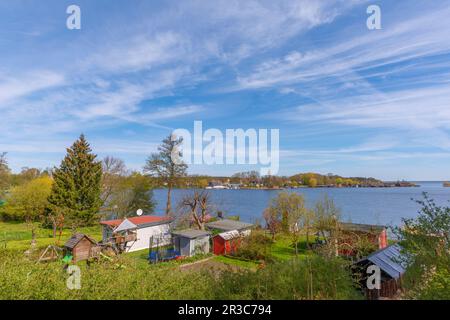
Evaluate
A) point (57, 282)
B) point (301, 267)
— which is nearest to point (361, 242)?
point (301, 267)

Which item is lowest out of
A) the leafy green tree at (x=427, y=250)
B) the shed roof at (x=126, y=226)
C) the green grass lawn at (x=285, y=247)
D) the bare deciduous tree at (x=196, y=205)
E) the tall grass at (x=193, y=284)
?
the green grass lawn at (x=285, y=247)

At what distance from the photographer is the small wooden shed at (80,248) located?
15172 millimetres

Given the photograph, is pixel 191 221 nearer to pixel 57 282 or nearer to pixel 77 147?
pixel 77 147

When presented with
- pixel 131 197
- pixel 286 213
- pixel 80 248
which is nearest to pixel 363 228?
pixel 286 213

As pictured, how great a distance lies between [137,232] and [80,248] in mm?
4996

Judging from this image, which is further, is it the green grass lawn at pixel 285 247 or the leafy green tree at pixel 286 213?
the leafy green tree at pixel 286 213

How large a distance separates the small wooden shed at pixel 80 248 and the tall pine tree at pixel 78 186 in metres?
11.4

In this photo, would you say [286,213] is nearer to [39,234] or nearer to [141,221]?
[141,221]

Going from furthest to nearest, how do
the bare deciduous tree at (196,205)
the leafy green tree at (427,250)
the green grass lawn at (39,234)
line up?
the bare deciduous tree at (196,205)
the green grass lawn at (39,234)
the leafy green tree at (427,250)

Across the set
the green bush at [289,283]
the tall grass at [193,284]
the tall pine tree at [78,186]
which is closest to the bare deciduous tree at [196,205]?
the tall pine tree at [78,186]

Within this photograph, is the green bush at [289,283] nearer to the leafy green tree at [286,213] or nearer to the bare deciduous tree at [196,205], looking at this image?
the leafy green tree at [286,213]

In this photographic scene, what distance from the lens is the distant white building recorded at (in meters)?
19.1
